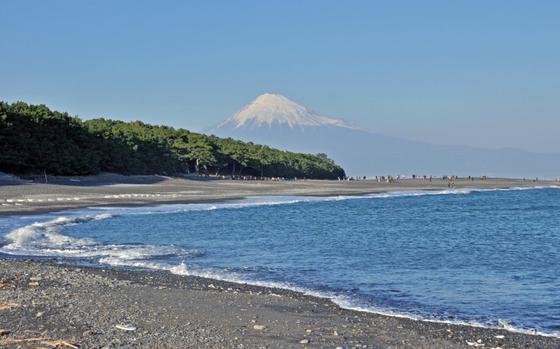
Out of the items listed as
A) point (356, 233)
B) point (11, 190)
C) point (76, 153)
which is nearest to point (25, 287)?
point (356, 233)

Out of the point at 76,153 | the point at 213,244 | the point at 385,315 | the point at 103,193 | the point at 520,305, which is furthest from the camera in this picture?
the point at 76,153

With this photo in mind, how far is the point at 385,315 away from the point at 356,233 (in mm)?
21265

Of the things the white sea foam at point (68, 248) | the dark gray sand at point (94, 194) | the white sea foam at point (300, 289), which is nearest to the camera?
the white sea foam at point (300, 289)

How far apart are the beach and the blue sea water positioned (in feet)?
→ 4.47

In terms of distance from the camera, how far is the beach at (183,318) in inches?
396

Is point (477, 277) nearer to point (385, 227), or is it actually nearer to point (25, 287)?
point (25, 287)

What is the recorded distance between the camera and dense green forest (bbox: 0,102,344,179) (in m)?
72.9

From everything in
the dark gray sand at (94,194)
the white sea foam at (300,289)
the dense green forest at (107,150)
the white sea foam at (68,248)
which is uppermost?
the dense green forest at (107,150)

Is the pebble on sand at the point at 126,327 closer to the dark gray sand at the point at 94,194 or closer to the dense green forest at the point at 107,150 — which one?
the dark gray sand at the point at 94,194

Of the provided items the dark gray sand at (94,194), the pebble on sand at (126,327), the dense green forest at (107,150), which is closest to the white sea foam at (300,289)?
the pebble on sand at (126,327)

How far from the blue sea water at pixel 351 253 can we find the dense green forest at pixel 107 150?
105 feet

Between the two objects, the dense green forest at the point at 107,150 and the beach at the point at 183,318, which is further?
the dense green forest at the point at 107,150

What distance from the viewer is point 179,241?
28.2 metres

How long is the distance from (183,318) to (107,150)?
3200 inches
